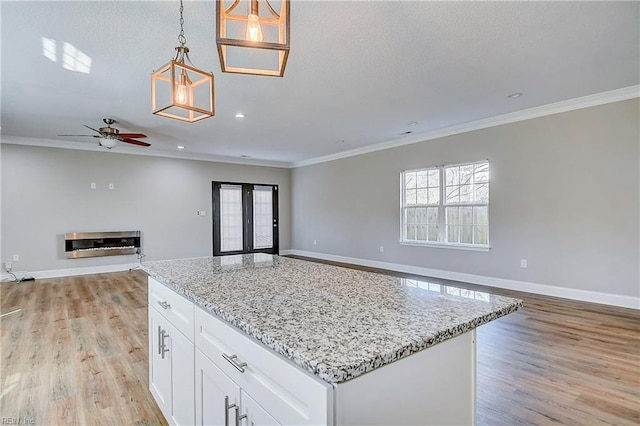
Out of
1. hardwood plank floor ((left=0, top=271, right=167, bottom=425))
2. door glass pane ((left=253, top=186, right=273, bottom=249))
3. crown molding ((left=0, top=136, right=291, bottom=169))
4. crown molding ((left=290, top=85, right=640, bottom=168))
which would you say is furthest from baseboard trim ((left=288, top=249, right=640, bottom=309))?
hardwood plank floor ((left=0, top=271, right=167, bottom=425))

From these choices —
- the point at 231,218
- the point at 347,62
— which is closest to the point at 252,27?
the point at 347,62

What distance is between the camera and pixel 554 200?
450 cm

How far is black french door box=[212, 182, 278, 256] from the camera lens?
8.27 metres

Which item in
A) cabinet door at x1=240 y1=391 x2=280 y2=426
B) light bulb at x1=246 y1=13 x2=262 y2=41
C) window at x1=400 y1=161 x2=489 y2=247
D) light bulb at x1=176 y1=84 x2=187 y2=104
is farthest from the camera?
window at x1=400 y1=161 x2=489 y2=247

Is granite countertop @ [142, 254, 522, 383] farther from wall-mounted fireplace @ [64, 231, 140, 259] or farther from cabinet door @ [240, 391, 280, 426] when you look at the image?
wall-mounted fireplace @ [64, 231, 140, 259]

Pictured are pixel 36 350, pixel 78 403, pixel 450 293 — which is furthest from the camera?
pixel 36 350

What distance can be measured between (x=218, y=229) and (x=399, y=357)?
7.89m

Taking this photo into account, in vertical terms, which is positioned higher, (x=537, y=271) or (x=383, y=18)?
(x=383, y=18)

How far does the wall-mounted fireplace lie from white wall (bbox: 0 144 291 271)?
4.5 inches

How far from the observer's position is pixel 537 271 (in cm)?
467

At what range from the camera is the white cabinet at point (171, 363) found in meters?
1.51

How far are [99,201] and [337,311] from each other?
7.17m

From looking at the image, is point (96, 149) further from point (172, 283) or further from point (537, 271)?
point (537, 271)

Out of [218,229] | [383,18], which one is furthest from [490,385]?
[218,229]
